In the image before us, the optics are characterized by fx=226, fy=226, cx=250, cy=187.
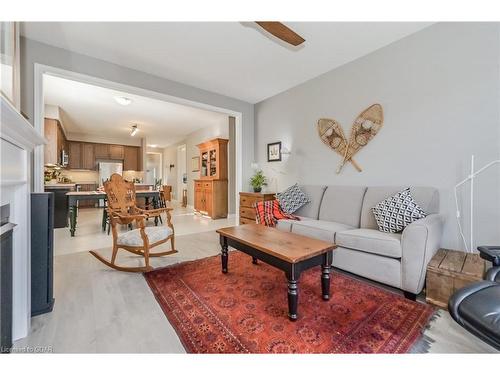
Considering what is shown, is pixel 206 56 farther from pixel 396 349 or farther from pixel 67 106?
pixel 67 106

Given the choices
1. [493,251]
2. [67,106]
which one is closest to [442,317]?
[493,251]

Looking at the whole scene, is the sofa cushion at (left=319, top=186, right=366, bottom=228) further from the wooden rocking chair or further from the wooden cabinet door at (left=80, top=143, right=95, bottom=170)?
the wooden cabinet door at (left=80, top=143, right=95, bottom=170)

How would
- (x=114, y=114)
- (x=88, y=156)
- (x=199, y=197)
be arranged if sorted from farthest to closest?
(x=88, y=156) < (x=199, y=197) < (x=114, y=114)

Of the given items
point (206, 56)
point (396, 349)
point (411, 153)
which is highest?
point (206, 56)

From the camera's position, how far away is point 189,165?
26.1 ft

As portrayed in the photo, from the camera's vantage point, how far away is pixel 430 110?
92.3 inches

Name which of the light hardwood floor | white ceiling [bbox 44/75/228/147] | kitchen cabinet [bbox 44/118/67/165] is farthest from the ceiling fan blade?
kitchen cabinet [bbox 44/118/67/165]

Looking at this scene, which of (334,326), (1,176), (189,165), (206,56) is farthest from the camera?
(189,165)

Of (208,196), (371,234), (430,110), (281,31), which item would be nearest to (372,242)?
(371,234)

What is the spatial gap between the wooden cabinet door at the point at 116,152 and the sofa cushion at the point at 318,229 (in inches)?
309

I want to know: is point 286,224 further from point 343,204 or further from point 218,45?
point 218,45

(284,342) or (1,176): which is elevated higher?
(1,176)

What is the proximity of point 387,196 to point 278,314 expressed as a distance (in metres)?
1.81

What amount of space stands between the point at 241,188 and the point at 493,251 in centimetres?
352
